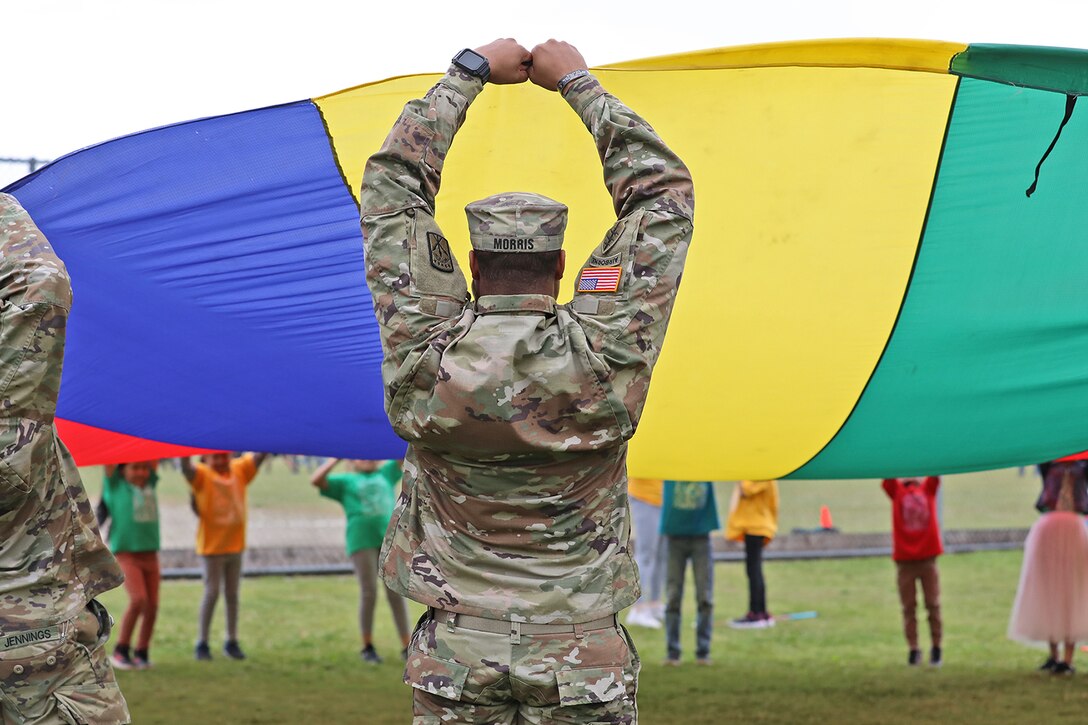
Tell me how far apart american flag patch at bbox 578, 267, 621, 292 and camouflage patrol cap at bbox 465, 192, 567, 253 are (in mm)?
93

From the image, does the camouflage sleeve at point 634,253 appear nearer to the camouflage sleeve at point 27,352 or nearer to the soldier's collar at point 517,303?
the soldier's collar at point 517,303

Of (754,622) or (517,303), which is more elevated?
(517,303)

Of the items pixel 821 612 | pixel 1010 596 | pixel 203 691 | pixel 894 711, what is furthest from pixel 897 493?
pixel 203 691

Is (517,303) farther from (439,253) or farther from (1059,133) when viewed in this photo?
(1059,133)

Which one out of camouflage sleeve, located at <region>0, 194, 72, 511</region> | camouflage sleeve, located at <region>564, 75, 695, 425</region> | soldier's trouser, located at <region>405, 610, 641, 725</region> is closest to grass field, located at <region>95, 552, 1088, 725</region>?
camouflage sleeve, located at <region>0, 194, 72, 511</region>

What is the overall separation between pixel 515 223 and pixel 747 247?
1661 millimetres

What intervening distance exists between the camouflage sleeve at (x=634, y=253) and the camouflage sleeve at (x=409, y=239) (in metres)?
0.28

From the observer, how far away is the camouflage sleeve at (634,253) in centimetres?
257

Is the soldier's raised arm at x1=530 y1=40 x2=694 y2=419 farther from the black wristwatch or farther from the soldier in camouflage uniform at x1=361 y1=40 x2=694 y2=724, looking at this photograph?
the black wristwatch

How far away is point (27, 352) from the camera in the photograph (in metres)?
2.93

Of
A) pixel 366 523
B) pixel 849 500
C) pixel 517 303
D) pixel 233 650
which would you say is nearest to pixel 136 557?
pixel 233 650

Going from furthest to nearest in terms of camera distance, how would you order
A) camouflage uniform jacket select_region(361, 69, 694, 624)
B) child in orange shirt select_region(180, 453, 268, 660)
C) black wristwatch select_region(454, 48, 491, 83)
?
1. child in orange shirt select_region(180, 453, 268, 660)
2. black wristwatch select_region(454, 48, 491, 83)
3. camouflage uniform jacket select_region(361, 69, 694, 624)

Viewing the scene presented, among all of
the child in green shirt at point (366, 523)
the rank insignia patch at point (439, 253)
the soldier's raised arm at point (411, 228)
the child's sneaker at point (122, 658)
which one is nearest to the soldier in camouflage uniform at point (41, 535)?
the soldier's raised arm at point (411, 228)

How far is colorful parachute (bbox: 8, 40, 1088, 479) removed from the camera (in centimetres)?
379
